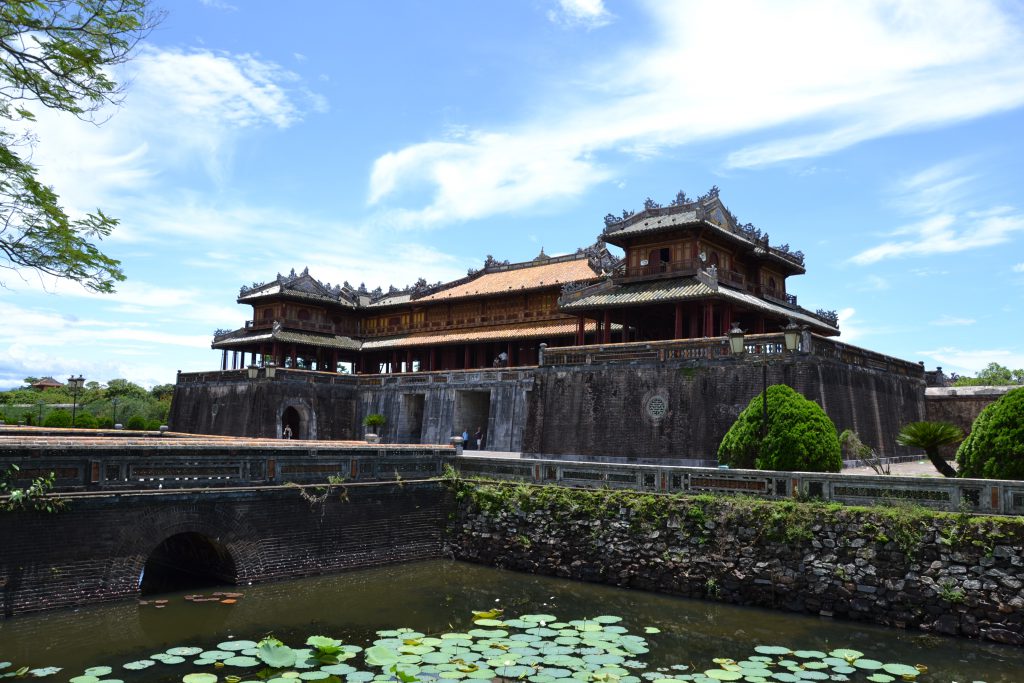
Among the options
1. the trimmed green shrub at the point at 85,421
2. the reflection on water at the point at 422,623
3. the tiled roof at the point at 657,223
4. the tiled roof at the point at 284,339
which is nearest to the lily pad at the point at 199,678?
the reflection on water at the point at 422,623

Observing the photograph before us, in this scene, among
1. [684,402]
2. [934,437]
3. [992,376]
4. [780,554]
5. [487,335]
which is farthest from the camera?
[992,376]

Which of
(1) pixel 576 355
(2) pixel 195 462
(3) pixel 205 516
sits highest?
(1) pixel 576 355

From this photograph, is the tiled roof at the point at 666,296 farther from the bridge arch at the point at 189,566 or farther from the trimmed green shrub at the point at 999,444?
the bridge arch at the point at 189,566

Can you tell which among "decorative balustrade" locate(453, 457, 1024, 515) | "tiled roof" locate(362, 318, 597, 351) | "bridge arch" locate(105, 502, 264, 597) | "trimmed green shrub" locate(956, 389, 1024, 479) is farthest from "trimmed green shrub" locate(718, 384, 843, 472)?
"tiled roof" locate(362, 318, 597, 351)

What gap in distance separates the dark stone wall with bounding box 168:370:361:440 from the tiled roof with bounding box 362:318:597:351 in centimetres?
554

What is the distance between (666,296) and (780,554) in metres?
15.0

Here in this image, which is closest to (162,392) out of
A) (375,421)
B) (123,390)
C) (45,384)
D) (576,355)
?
(123,390)

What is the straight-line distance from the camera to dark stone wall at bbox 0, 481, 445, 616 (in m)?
11.9

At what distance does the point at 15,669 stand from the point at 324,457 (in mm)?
7201

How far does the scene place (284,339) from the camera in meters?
41.9

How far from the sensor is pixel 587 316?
33.1m

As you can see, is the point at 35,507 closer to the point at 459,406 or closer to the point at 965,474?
the point at 965,474

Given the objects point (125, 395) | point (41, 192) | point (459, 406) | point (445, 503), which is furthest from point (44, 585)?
point (125, 395)

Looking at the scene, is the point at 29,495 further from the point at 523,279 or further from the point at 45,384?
the point at 45,384
